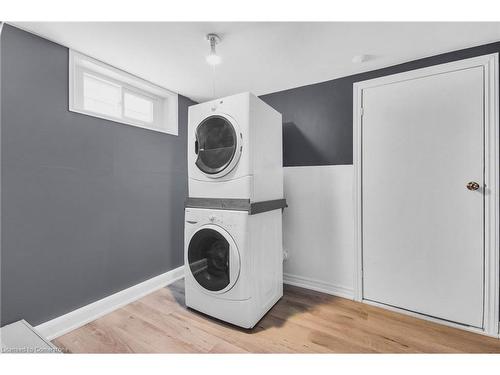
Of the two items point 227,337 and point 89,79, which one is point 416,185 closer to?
point 227,337

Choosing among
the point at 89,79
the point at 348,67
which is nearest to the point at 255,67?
the point at 348,67

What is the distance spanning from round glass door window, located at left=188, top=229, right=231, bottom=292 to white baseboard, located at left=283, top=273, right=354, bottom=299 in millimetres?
1044

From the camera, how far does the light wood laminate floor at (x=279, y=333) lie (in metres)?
1.52

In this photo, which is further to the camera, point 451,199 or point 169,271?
point 169,271

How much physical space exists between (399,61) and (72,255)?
10.1ft

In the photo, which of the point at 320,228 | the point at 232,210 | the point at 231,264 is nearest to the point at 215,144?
the point at 232,210

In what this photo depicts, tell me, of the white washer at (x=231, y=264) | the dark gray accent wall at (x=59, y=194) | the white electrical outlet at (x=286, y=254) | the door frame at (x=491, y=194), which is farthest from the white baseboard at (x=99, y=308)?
the door frame at (x=491, y=194)

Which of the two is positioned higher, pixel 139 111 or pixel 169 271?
pixel 139 111

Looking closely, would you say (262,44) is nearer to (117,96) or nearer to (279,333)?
(117,96)

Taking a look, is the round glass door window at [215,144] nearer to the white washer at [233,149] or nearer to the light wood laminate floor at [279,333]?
the white washer at [233,149]

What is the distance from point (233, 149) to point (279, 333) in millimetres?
1383

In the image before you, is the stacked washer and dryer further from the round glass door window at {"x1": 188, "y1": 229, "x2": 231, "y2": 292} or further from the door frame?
the door frame

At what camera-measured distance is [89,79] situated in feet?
6.58
